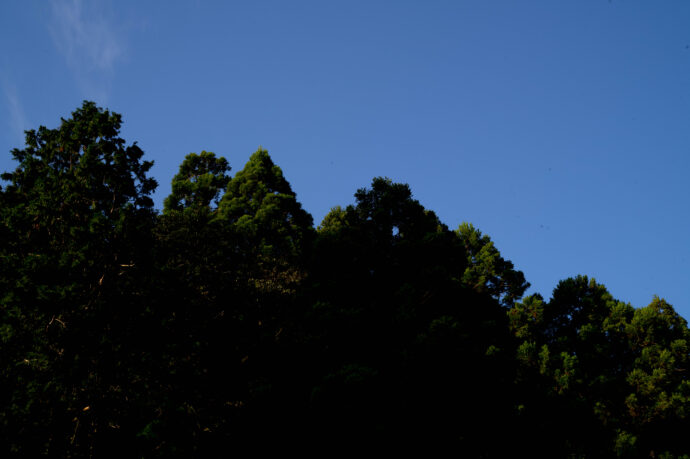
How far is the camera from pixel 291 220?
24.5 m

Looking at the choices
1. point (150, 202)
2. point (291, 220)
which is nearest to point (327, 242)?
point (291, 220)

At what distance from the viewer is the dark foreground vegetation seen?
1351 centimetres

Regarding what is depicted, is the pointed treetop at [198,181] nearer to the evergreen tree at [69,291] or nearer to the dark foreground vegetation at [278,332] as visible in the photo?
the dark foreground vegetation at [278,332]

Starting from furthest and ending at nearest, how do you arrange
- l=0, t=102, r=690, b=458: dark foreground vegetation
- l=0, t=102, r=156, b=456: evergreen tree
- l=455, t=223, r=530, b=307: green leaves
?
l=455, t=223, r=530, b=307: green leaves < l=0, t=102, r=690, b=458: dark foreground vegetation < l=0, t=102, r=156, b=456: evergreen tree

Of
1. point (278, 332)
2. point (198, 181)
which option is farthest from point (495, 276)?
point (198, 181)

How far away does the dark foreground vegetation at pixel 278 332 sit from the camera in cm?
1351

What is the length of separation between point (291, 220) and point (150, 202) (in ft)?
28.4

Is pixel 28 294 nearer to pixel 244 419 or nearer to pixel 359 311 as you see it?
pixel 244 419

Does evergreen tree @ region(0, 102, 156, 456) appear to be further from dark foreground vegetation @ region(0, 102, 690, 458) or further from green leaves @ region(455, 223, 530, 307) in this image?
green leaves @ region(455, 223, 530, 307)

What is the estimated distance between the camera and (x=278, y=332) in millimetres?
19453

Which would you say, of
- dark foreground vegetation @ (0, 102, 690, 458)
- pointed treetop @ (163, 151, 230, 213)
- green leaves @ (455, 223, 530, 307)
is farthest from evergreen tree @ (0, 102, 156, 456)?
green leaves @ (455, 223, 530, 307)

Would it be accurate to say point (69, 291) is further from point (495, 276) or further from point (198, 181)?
point (495, 276)

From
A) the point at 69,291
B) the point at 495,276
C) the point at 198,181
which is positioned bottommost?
the point at 69,291

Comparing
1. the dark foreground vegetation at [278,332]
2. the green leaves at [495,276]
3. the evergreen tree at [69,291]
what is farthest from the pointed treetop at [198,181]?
the green leaves at [495,276]
